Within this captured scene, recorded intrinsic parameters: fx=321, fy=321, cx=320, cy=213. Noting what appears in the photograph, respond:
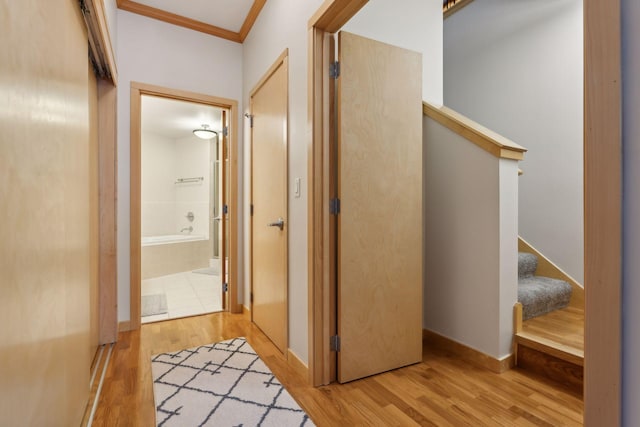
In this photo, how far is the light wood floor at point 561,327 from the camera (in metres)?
1.89

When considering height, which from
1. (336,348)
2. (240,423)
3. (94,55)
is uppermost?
(94,55)

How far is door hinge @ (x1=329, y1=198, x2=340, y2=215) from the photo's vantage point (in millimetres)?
1780

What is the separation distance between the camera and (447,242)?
7.19ft

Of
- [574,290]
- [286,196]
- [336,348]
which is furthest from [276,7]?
[574,290]

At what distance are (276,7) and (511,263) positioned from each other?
231 cm

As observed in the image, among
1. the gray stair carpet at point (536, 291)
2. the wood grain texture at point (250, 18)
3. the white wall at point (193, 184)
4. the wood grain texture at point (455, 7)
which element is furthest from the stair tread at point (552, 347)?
the white wall at point (193, 184)

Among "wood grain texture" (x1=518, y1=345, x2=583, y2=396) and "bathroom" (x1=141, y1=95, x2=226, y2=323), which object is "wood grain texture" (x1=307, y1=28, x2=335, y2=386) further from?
"bathroom" (x1=141, y1=95, x2=226, y2=323)

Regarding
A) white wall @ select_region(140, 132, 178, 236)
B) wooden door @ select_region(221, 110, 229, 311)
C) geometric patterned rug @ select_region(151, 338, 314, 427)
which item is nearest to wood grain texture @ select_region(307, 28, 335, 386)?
geometric patterned rug @ select_region(151, 338, 314, 427)

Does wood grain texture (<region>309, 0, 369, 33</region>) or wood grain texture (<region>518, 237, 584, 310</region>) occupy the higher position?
wood grain texture (<region>309, 0, 369, 33</region>)

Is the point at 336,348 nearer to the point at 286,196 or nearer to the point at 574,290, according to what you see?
the point at 286,196

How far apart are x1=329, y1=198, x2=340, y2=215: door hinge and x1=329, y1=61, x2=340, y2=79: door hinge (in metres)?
0.69

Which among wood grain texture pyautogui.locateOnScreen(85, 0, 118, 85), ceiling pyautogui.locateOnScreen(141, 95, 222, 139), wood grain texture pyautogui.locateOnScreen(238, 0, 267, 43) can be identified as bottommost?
wood grain texture pyautogui.locateOnScreen(85, 0, 118, 85)

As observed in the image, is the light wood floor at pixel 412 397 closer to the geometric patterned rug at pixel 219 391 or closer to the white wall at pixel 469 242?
the geometric patterned rug at pixel 219 391

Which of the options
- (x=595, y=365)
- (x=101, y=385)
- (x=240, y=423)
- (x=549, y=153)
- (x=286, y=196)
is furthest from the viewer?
(x=549, y=153)
